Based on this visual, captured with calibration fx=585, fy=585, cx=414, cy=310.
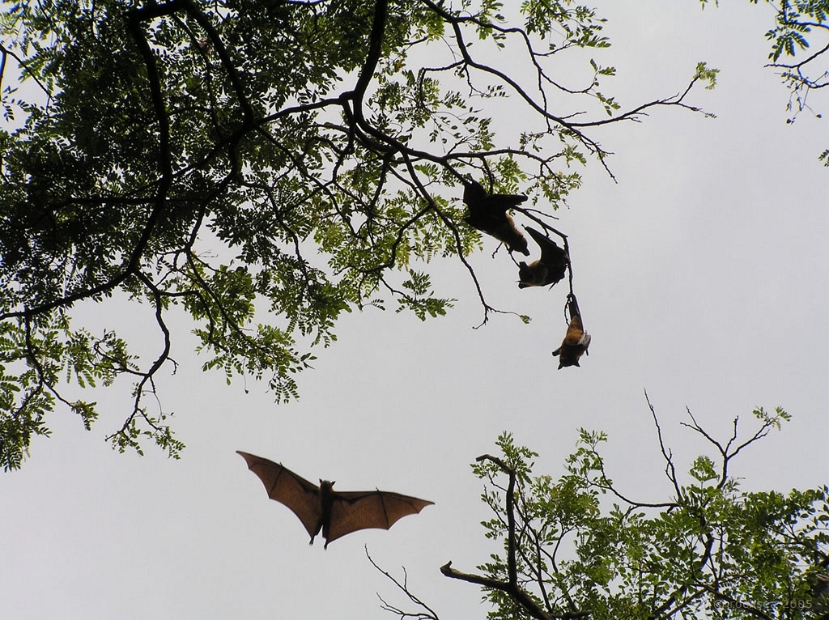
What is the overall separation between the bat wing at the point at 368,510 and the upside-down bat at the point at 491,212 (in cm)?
415

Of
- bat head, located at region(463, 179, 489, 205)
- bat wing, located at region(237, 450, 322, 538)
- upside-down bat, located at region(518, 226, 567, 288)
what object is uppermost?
bat head, located at region(463, 179, 489, 205)

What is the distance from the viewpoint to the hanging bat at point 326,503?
8297 millimetres

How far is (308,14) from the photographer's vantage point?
501 cm

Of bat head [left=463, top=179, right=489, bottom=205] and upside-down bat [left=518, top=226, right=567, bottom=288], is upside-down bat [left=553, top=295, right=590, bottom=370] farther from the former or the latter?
bat head [left=463, top=179, right=489, bottom=205]

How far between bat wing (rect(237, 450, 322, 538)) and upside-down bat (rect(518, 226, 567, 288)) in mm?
4715

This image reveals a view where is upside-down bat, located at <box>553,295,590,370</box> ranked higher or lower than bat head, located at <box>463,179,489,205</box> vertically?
lower

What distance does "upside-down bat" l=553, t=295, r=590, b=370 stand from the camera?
5510 millimetres

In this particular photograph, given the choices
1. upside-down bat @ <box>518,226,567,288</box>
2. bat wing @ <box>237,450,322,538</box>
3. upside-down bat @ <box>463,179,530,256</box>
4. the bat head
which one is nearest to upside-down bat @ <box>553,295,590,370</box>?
upside-down bat @ <box>518,226,567,288</box>

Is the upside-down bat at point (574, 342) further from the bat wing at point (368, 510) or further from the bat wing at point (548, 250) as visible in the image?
the bat wing at point (368, 510)

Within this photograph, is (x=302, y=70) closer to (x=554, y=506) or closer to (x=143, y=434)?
(x=143, y=434)

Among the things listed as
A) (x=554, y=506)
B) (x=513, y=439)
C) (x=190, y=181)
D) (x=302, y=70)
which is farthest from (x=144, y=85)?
(x=554, y=506)

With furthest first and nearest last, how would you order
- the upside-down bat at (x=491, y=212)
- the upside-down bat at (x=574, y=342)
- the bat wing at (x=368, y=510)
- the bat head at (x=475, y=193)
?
the bat wing at (x=368, y=510) < the upside-down bat at (x=574, y=342) < the bat head at (x=475, y=193) < the upside-down bat at (x=491, y=212)

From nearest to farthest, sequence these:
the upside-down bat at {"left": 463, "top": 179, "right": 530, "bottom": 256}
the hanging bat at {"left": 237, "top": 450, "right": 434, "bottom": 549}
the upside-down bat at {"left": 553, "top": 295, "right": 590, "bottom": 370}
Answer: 1. the upside-down bat at {"left": 463, "top": 179, "right": 530, "bottom": 256}
2. the upside-down bat at {"left": 553, "top": 295, "right": 590, "bottom": 370}
3. the hanging bat at {"left": 237, "top": 450, "right": 434, "bottom": 549}

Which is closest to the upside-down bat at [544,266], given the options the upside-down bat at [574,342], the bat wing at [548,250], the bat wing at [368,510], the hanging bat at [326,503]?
the bat wing at [548,250]
